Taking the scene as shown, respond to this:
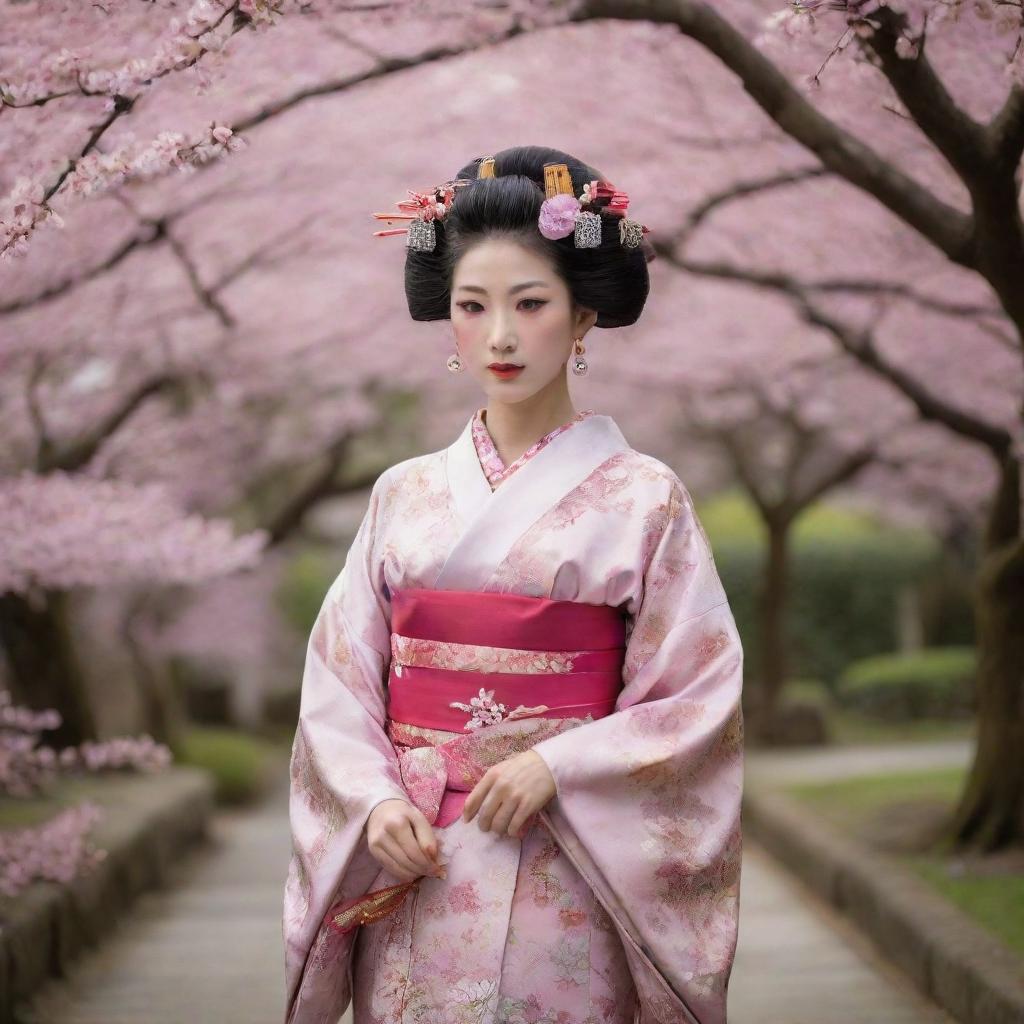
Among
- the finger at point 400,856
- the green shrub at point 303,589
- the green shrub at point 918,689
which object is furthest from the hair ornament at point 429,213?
the green shrub at point 303,589

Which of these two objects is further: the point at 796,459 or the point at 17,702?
the point at 796,459

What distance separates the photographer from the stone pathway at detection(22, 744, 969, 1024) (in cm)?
472

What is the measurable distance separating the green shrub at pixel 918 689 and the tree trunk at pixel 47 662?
32.9ft

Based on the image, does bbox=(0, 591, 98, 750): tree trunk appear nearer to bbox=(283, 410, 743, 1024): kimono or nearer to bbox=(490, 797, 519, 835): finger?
bbox=(283, 410, 743, 1024): kimono

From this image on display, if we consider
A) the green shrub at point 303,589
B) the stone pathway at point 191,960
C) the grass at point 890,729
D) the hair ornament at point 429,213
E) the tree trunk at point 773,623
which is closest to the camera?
the hair ornament at point 429,213

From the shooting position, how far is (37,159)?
388cm

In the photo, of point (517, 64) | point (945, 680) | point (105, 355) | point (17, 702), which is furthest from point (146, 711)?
point (945, 680)

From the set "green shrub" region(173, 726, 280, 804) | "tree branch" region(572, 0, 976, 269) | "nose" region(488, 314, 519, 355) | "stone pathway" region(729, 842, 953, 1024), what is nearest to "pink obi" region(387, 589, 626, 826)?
"nose" region(488, 314, 519, 355)

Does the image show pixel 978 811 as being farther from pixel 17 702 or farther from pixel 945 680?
pixel 945 680

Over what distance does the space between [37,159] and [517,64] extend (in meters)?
2.89

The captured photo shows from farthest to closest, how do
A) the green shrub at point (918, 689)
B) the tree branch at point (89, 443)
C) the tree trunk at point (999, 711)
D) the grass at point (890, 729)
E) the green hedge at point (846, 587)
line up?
the green hedge at point (846, 587), the green shrub at point (918, 689), the grass at point (890, 729), the tree branch at point (89, 443), the tree trunk at point (999, 711)

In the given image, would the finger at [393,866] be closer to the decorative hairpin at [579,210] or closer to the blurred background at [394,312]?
the decorative hairpin at [579,210]

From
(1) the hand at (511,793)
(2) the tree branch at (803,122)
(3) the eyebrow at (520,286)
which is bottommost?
(1) the hand at (511,793)

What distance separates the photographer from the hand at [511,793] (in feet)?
7.74
